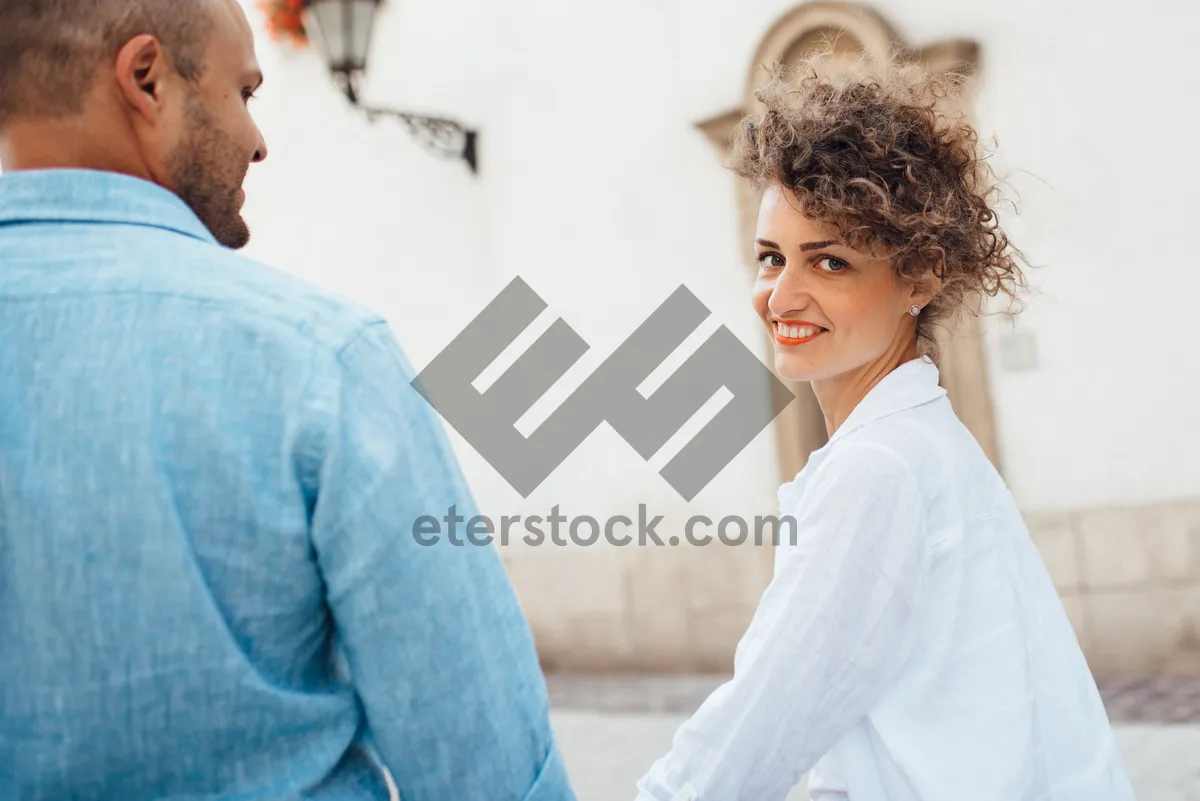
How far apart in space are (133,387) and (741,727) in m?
0.79

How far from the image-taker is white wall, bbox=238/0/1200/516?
4.80m

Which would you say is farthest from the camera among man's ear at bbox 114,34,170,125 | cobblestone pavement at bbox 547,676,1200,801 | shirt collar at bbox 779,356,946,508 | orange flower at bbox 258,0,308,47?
orange flower at bbox 258,0,308,47

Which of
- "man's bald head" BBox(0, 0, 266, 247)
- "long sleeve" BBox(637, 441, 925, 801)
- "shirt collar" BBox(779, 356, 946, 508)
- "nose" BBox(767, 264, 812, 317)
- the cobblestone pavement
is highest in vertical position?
"man's bald head" BBox(0, 0, 266, 247)

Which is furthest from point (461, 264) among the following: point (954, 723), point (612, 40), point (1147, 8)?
point (954, 723)

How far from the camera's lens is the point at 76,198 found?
38.9 inches

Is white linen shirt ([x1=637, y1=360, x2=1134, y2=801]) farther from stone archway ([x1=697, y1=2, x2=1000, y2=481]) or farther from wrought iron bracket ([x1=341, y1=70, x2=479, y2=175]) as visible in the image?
wrought iron bracket ([x1=341, y1=70, x2=479, y2=175])

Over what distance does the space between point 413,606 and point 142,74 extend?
523mm

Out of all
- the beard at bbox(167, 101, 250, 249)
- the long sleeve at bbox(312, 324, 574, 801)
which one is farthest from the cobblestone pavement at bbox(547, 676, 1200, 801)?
the beard at bbox(167, 101, 250, 249)

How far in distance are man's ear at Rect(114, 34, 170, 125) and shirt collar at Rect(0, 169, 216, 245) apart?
0.07m

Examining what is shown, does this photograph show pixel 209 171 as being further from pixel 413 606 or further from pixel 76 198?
pixel 413 606

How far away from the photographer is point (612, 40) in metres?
6.47

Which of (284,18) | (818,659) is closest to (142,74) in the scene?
(818,659)

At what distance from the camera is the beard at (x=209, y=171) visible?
104 centimetres

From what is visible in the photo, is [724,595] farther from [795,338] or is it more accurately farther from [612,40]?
[795,338]
